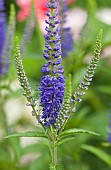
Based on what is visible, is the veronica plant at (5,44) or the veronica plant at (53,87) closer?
the veronica plant at (53,87)

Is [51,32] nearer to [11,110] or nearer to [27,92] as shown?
[27,92]

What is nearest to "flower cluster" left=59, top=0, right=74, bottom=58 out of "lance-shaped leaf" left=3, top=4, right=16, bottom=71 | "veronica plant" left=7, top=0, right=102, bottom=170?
"lance-shaped leaf" left=3, top=4, right=16, bottom=71

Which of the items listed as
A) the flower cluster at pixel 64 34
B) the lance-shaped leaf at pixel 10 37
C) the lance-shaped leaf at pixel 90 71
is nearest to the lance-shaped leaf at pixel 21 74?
the lance-shaped leaf at pixel 90 71

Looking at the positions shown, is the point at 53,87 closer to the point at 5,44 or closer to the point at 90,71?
the point at 90,71

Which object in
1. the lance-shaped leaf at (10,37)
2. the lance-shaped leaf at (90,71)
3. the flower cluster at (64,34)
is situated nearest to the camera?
the lance-shaped leaf at (90,71)

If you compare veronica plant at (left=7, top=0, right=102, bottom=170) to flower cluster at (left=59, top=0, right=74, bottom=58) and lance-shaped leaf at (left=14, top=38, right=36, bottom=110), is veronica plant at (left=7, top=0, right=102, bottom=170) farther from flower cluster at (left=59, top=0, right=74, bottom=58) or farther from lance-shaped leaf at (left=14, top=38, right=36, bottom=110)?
flower cluster at (left=59, top=0, right=74, bottom=58)

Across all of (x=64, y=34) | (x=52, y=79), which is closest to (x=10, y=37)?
(x=64, y=34)

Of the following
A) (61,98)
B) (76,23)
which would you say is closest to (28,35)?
(61,98)

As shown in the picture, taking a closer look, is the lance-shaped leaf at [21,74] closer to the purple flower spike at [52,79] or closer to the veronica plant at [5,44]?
the purple flower spike at [52,79]
